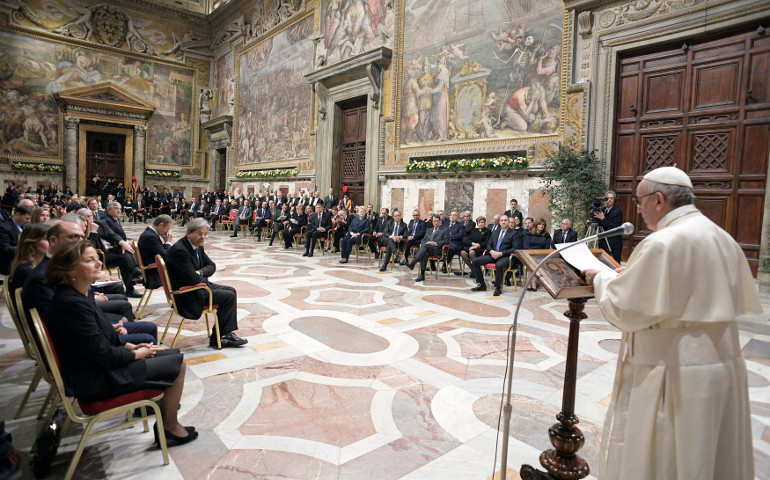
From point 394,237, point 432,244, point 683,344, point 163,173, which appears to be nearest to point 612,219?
point 432,244

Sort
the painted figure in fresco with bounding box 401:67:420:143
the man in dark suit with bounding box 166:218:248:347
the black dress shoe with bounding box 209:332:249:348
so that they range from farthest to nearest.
Result: 1. the painted figure in fresco with bounding box 401:67:420:143
2. the black dress shoe with bounding box 209:332:249:348
3. the man in dark suit with bounding box 166:218:248:347

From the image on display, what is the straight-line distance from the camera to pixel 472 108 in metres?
10.7

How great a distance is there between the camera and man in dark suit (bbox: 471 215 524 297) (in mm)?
7379

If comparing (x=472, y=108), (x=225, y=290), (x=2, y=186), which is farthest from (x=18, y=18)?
(x=225, y=290)

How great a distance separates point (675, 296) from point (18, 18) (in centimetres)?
2672

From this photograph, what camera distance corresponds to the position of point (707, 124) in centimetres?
762

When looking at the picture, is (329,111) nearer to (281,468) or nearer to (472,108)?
(472,108)

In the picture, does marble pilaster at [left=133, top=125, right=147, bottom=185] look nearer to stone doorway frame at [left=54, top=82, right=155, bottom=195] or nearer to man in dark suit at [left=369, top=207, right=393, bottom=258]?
stone doorway frame at [left=54, top=82, right=155, bottom=195]

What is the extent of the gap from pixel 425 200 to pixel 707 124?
6.36 metres

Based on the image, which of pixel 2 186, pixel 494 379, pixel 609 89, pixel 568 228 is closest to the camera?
pixel 494 379

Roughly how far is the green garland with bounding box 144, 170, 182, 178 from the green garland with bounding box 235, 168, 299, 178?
465cm

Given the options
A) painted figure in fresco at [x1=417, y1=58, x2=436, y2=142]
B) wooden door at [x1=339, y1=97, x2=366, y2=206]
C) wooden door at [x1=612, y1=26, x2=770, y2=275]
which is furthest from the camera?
wooden door at [x1=339, y1=97, x2=366, y2=206]

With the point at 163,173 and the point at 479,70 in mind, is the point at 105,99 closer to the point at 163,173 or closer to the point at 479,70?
the point at 163,173

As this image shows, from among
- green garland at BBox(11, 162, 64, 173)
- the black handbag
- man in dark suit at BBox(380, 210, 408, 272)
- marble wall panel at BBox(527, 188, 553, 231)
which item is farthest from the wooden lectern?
green garland at BBox(11, 162, 64, 173)
